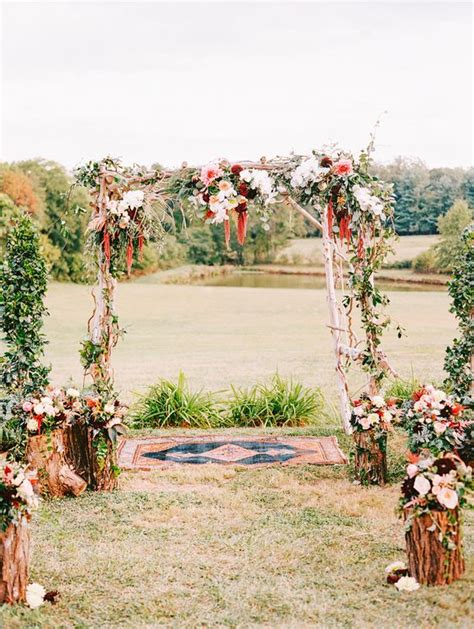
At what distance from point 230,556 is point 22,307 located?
2901mm

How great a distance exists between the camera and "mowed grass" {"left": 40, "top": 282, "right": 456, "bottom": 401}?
1272 cm

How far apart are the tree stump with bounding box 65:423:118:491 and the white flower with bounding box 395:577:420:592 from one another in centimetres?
251

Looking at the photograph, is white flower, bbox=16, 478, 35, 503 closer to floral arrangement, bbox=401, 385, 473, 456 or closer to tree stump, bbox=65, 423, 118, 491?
tree stump, bbox=65, 423, 118, 491

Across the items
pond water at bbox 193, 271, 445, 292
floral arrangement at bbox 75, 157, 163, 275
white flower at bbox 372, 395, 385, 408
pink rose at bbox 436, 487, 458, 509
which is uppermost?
floral arrangement at bbox 75, 157, 163, 275

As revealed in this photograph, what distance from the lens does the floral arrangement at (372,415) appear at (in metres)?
5.50

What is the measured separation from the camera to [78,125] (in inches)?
683

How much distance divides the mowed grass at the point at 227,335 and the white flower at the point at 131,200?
444 cm

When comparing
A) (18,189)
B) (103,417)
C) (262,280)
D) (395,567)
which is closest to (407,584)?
(395,567)

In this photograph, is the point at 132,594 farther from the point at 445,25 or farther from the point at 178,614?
the point at 445,25

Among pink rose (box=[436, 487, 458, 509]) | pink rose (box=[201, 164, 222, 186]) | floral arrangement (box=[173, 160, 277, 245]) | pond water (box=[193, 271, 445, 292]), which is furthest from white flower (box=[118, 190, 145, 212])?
pond water (box=[193, 271, 445, 292])

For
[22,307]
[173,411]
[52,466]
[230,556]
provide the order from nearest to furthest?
[230,556] → [52,466] → [22,307] → [173,411]

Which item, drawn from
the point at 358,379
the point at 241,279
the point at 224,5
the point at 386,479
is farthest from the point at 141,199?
the point at 241,279

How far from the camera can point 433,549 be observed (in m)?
3.81

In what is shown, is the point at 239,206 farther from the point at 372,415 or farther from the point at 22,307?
the point at 22,307
